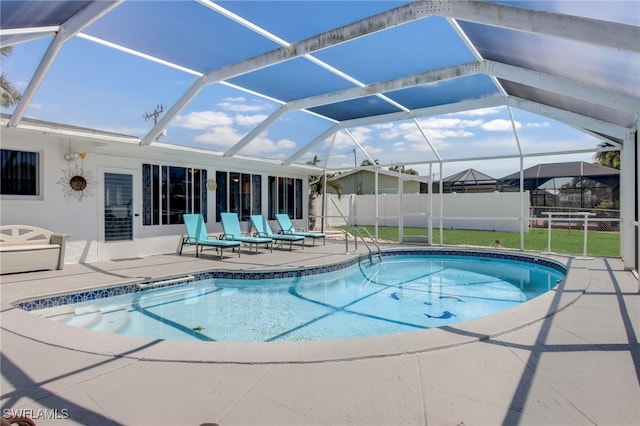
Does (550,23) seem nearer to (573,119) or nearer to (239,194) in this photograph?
(573,119)

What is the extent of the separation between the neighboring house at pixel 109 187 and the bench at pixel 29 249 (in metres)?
0.36

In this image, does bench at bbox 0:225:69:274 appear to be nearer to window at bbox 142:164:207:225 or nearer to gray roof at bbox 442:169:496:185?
window at bbox 142:164:207:225

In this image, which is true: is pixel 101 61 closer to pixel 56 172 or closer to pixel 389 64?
pixel 56 172

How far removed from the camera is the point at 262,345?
3.36 m

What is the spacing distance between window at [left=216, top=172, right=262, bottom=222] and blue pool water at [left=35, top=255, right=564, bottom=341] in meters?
4.64

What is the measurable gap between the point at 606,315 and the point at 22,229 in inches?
383

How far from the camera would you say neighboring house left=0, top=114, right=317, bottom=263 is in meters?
7.52

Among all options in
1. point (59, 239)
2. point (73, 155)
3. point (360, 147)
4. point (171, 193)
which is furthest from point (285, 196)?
point (59, 239)

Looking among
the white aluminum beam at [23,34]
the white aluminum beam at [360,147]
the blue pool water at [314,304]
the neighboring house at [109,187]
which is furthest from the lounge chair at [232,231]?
the white aluminum beam at [23,34]

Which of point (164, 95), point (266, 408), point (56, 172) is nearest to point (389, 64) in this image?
point (164, 95)

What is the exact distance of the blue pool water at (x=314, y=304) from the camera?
17.5ft

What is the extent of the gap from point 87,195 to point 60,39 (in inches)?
155

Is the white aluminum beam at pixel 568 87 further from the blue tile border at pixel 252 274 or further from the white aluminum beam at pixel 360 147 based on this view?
the white aluminum beam at pixel 360 147

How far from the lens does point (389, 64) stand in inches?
271
